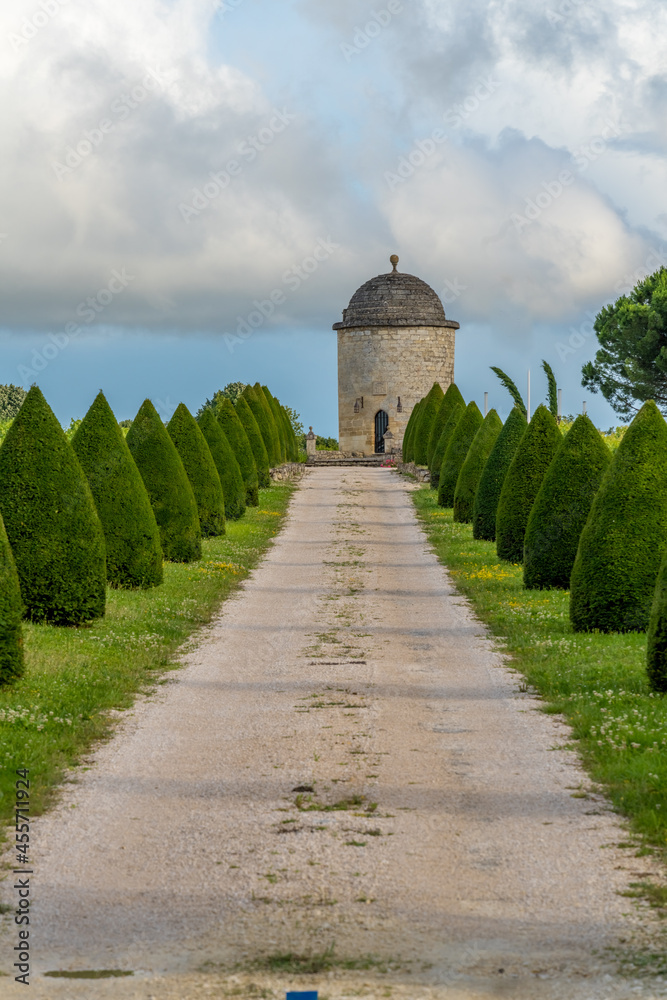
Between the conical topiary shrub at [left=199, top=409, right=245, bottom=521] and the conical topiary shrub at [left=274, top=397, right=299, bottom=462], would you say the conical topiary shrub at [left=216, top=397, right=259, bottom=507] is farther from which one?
the conical topiary shrub at [left=274, top=397, right=299, bottom=462]

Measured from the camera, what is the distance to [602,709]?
10180mm

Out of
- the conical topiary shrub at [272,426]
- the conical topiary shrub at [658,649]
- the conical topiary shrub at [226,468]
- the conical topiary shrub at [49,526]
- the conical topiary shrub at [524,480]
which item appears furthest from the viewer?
the conical topiary shrub at [272,426]

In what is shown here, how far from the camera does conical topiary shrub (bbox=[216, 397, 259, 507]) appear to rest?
33.3m

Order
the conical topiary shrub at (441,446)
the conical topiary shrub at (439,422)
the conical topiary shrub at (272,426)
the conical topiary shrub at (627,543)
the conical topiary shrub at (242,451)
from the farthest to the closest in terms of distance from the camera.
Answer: the conical topiary shrub at (272,426) < the conical topiary shrub at (439,422) < the conical topiary shrub at (441,446) < the conical topiary shrub at (242,451) < the conical topiary shrub at (627,543)

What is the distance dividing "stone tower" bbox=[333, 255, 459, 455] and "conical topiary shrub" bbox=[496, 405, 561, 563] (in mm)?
38768

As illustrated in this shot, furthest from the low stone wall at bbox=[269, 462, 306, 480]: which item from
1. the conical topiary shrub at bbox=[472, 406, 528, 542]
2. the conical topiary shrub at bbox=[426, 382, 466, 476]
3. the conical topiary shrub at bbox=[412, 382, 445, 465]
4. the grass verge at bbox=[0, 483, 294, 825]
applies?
the grass verge at bbox=[0, 483, 294, 825]

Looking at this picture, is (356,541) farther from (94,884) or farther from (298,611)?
(94,884)

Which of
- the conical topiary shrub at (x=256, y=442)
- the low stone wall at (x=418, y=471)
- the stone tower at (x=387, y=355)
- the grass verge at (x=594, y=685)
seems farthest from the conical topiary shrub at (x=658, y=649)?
the stone tower at (x=387, y=355)

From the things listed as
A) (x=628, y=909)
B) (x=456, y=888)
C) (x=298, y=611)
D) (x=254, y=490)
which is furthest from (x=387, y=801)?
(x=254, y=490)

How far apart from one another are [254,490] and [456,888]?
27.9 m

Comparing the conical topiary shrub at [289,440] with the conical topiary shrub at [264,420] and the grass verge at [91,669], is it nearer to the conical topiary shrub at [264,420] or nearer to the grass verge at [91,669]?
the conical topiary shrub at [264,420]

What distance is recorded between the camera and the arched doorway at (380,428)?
62062mm

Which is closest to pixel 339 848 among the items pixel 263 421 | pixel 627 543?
pixel 627 543

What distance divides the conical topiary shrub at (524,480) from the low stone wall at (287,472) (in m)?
20.3
